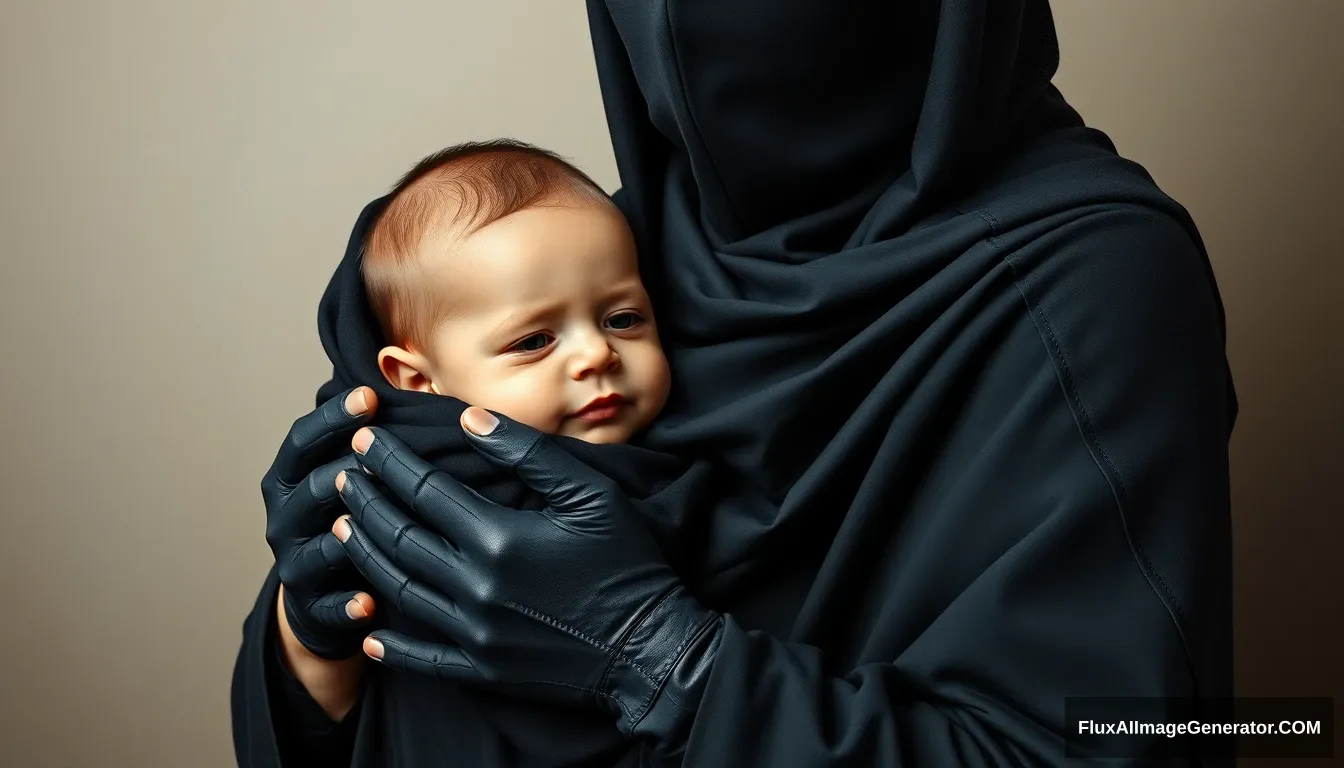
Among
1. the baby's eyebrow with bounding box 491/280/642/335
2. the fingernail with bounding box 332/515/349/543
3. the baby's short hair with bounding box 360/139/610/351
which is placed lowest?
the fingernail with bounding box 332/515/349/543

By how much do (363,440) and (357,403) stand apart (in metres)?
0.05

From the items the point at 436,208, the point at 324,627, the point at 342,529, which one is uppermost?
the point at 436,208

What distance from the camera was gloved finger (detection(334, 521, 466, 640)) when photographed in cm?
106

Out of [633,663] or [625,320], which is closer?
[633,663]

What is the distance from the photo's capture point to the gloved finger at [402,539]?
3.50 feet

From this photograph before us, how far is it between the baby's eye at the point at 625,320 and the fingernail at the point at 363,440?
0.26 meters

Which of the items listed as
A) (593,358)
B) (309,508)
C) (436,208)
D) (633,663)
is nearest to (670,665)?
(633,663)

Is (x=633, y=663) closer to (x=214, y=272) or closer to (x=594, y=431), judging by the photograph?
(x=594, y=431)

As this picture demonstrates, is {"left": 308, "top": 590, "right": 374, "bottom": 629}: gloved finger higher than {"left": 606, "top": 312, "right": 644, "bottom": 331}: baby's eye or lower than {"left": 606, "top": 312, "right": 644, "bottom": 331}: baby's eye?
lower

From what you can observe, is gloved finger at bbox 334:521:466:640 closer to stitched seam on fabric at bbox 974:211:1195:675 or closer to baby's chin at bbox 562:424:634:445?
baby's chin at bbox 562:424:634:445

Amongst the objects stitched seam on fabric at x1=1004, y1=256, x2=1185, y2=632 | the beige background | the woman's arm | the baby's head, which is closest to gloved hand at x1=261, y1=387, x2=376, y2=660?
the baby's head

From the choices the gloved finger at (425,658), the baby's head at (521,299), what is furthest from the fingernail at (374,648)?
the baby's head at (521,299)

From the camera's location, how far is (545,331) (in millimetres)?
1198

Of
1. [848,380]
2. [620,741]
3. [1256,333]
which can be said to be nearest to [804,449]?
[848,380]
